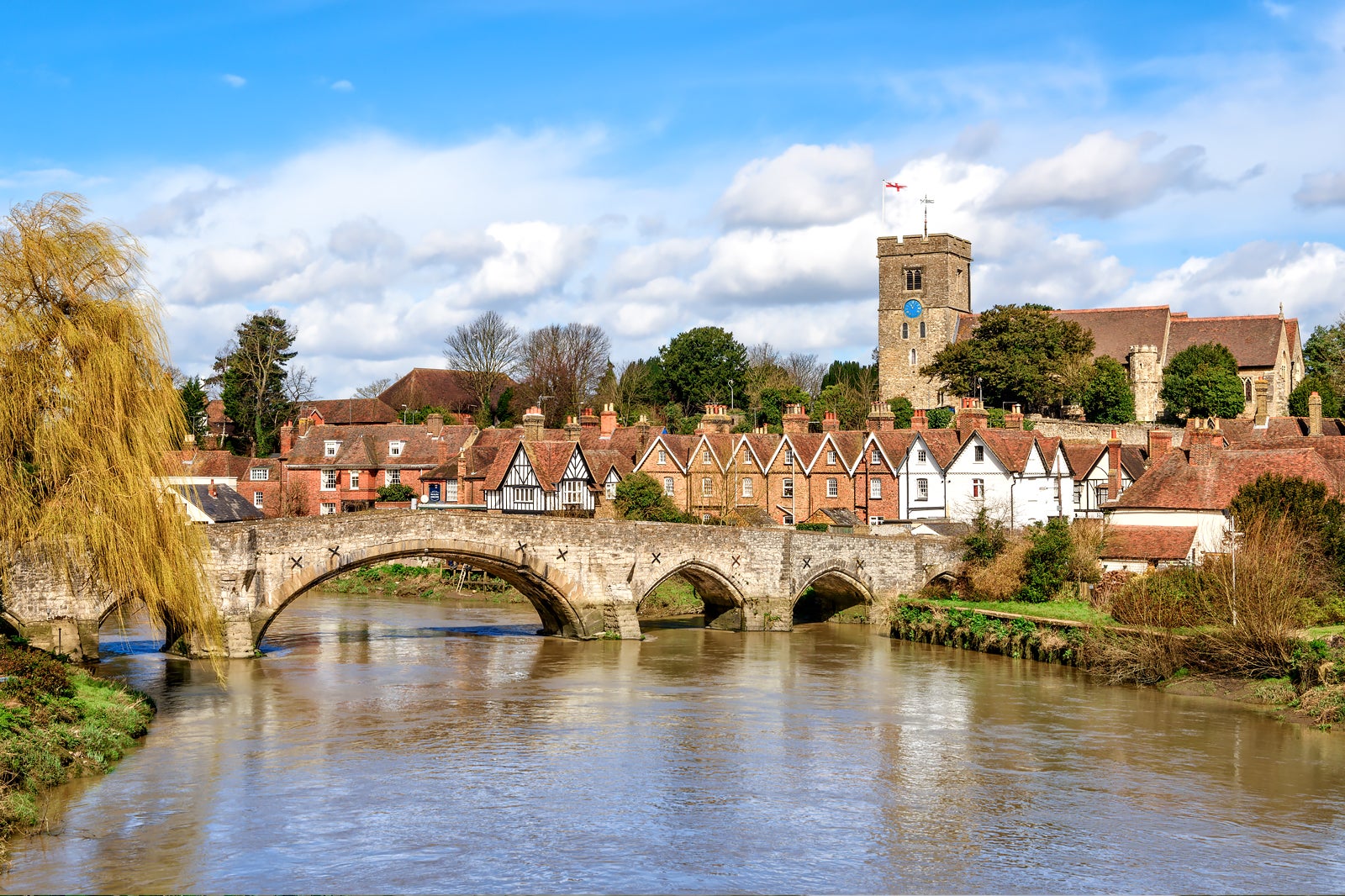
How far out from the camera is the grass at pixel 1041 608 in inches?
1417

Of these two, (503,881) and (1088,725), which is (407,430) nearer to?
(1088,725)

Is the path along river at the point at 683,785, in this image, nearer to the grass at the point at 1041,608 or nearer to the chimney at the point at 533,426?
the grass at the point at 1041,608

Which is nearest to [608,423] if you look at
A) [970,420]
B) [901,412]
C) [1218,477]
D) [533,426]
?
[533,426]

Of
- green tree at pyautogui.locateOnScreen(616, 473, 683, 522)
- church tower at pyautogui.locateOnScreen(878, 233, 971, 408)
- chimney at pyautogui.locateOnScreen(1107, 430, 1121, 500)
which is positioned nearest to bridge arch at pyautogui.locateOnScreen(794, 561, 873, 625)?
green tree at pyautogui.locateOnScreen(616, 473, 683, 522)

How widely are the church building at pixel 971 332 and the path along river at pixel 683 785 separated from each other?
146 feet

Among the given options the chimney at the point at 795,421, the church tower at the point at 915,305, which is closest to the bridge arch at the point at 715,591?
the chimney at the point at 795,421

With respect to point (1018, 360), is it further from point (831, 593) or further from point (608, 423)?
point (831, 593)

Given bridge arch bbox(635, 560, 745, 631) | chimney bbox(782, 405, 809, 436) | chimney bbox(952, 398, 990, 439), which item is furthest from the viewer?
chimney bbox(782, 405, 809, 436)

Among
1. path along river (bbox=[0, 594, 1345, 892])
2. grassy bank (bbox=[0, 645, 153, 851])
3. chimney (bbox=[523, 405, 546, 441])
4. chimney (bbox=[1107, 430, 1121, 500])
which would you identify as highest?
chimney (bbox=[523, 405, 546, 441])

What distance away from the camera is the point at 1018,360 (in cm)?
6619

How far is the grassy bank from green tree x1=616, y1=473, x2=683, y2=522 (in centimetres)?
2673

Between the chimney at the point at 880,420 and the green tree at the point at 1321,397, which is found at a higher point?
the green tree at the point at 1321,397

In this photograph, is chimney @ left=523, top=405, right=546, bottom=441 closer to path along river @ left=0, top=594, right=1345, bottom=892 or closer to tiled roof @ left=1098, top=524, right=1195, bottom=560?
path along river @ left=0, top=594, right=1345, bottom=892

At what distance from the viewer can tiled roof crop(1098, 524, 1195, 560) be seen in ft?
128
